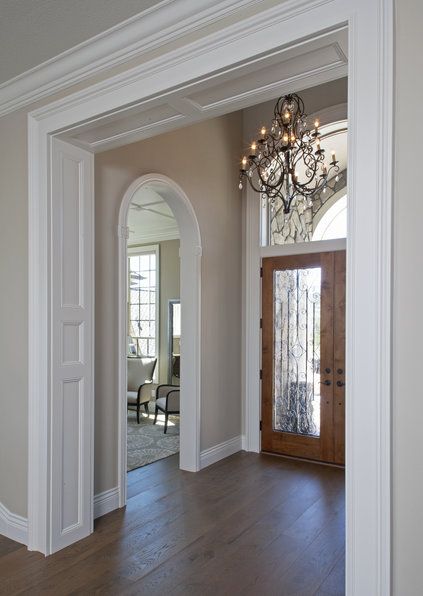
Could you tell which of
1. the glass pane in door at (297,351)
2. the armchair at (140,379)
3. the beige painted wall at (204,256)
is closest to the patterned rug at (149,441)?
the armchair at (140,379)

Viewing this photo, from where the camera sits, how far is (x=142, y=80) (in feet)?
7.78

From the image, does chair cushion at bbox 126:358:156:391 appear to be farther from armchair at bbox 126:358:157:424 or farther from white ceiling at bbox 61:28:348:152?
white ceiling at bbox 61:28:348:152

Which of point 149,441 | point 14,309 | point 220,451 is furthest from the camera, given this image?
point 149,441

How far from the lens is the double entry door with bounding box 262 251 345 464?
4.75m

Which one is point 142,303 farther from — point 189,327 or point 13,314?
point 13,314

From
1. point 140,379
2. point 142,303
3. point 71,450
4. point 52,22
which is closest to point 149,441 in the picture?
point 140,379

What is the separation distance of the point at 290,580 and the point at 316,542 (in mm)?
517

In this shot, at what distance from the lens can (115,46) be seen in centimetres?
247

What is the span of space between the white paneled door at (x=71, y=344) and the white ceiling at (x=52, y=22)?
54 centimetres

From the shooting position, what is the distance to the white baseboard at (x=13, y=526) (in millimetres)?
3049

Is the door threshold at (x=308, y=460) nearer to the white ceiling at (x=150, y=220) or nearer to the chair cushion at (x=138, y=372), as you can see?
the chair cushion at (x=138, y=372)

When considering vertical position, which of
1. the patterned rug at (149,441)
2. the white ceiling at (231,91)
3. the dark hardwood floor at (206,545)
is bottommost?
the patterned rug at (149,441)

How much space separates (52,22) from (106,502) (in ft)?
10.6

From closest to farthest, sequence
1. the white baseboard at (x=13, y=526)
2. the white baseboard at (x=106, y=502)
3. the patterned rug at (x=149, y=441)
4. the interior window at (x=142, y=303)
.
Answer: the white baseboard at (x=13, y=526), the white baseboard at (x=106, y=502), the patterned rug at (x=149, y=441), the interior window at (x=142, y=303)
